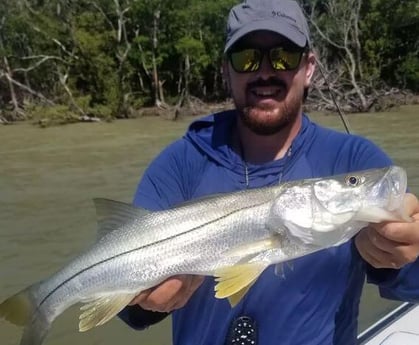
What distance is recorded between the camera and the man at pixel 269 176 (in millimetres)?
2234

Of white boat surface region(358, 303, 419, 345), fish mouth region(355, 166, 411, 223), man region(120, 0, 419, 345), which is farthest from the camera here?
white boat surface region(358, 303, 419, 345)

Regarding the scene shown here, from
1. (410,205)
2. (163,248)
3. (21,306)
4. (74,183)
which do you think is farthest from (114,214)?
(74,183)

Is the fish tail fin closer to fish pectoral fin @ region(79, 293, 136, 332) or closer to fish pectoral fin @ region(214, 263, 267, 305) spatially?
fish pectoral fin @ region(79, 293, 136, 332)

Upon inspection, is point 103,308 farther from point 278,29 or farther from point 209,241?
point 278,29

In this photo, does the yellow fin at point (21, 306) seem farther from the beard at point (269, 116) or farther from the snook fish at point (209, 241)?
the beard at point (269, 116)

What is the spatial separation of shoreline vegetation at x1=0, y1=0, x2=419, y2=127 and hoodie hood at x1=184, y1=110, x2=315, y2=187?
974 inches

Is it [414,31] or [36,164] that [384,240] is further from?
[414,31]

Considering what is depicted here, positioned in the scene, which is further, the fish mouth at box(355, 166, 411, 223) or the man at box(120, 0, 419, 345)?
the man at box(120, 0, 419, 345)

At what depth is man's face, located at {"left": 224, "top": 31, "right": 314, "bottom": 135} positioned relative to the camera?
244 centimetres

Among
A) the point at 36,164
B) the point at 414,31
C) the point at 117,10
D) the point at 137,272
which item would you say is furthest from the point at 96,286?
the point at 414,31

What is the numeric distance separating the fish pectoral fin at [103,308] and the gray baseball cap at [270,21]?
1016 mm

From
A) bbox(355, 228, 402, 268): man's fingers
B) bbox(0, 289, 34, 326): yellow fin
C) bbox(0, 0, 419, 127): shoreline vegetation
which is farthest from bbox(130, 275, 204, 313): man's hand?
bbox(0, 0, 419, 127): shoreline vegetation

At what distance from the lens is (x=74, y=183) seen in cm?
1354

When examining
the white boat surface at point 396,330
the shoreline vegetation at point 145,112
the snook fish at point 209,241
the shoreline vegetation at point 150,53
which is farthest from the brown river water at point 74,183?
the snook fish at point 209,241
